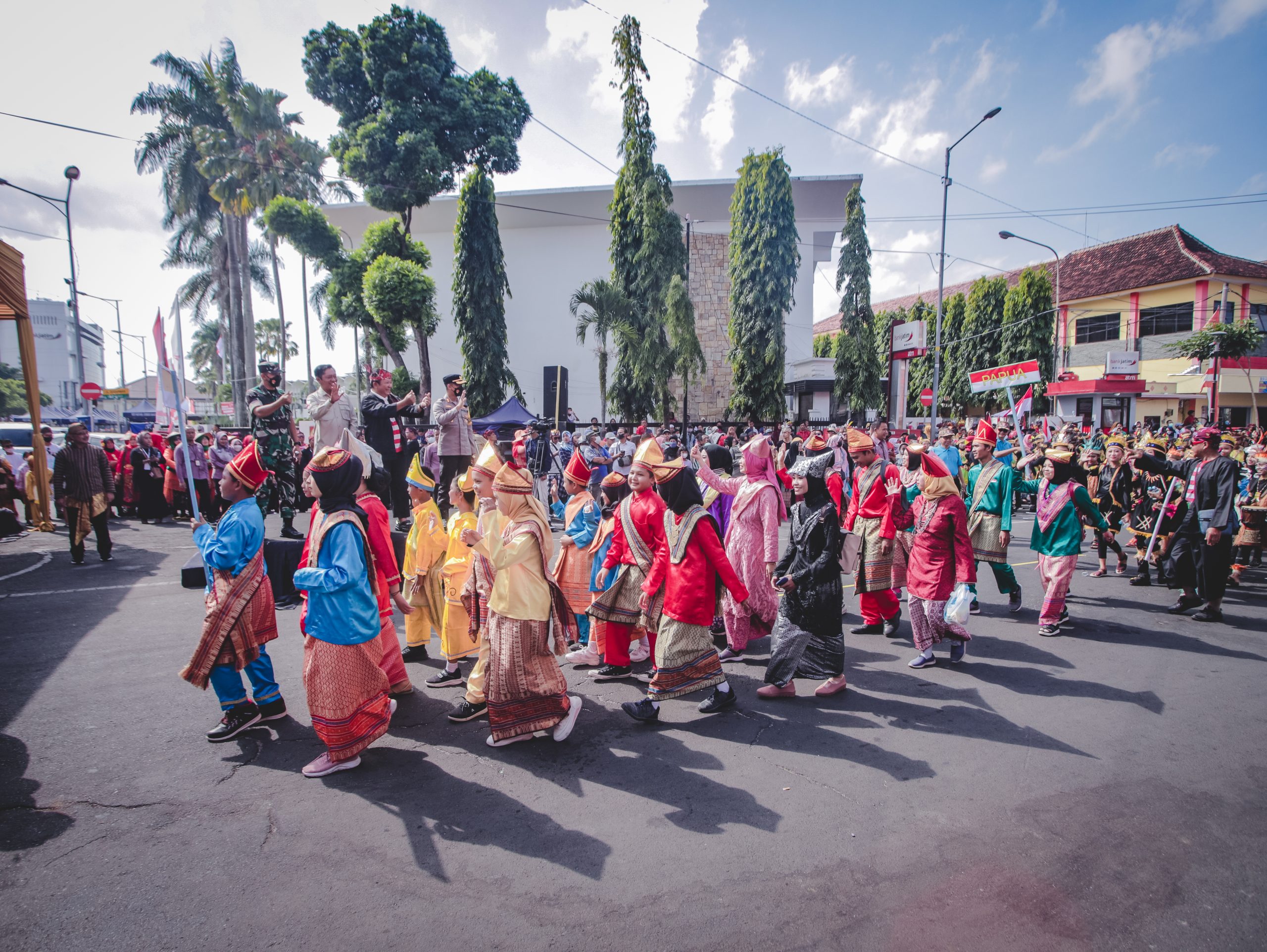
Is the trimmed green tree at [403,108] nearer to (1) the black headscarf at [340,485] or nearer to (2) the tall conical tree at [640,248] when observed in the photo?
(2) the tall conical tree at [640,248]

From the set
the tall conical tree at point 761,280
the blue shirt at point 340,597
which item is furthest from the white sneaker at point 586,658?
the tall conical tree at point 761,280

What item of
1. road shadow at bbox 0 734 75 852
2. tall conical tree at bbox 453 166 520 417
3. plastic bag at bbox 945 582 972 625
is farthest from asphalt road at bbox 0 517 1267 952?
tall conical tree at bbox 453 166 520 417

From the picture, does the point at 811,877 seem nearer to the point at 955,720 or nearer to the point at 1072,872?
the point at 1072,872

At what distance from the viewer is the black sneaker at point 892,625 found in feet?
20.5

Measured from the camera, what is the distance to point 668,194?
22.0 metres

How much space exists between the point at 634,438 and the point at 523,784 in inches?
476

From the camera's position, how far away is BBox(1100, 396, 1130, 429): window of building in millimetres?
32303

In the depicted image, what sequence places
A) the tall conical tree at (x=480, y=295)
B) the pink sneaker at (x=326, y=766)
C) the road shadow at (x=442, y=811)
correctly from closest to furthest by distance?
the road shadow at (x=442, y=811)
the pink sneaker at (x=326, y=766)
the tall conical tree at (x=480, y=295)

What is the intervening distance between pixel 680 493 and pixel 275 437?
15.8ft

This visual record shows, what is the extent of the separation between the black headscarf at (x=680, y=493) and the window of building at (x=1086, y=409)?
36146 mm

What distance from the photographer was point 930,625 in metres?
5.41

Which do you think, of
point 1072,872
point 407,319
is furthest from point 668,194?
point 1072,872

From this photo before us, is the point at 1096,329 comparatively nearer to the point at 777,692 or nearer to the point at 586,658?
the point at 777,692

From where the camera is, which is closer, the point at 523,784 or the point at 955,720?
the point at 523,784
